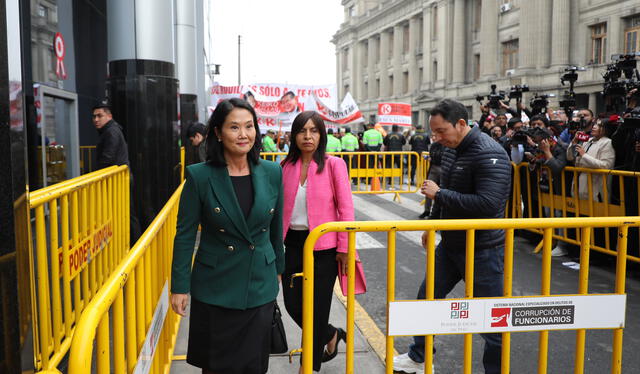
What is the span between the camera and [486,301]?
301cm

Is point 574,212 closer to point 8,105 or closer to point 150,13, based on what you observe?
point 150,13

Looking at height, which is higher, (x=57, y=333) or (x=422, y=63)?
(x=422, y=63)

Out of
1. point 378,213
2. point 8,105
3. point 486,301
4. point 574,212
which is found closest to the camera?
point 8,105

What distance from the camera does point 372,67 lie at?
2894 inches

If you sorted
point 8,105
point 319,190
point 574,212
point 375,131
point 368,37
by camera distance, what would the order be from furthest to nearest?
point 368,37
point 375,131
point 574,212
point 319,190
point 8,105

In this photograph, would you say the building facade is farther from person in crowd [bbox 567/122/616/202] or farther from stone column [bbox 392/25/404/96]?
person in crowd [bbox 567/122/616/202]

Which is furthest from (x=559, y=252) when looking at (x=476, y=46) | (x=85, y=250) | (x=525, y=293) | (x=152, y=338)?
(x=476, y=46)

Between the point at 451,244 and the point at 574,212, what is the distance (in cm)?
463

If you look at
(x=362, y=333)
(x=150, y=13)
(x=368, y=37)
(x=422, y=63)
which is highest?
(x=368, y=37)

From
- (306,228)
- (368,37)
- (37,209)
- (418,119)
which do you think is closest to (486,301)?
Result: (306,228)

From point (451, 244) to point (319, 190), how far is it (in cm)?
95

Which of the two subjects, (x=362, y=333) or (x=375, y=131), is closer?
(x=362, y=333)

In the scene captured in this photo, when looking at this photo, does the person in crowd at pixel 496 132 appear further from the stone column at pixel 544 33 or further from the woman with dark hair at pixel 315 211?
the stone column at pixel 544 33

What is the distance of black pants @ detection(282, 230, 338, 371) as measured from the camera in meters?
3.70
